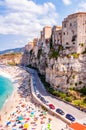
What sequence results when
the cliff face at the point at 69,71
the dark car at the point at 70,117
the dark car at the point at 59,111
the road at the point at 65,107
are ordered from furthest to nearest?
the cliff face at the point at 69,71 < the dark car at the point at 59,111 < the road at the point at 65,107 < the dark car at the point at 70,117

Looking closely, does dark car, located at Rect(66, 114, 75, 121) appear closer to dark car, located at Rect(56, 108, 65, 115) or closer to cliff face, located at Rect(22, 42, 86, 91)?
dark car, located at Rect(56, 108, 65, 115)

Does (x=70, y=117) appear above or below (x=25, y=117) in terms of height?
above

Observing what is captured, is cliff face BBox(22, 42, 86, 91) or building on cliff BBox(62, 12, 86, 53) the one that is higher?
building on cliff BBox(62, 12, 86, 53)

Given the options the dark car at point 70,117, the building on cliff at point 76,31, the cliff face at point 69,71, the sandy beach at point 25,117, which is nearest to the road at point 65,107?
the dark car at point 70,117

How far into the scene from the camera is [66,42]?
6391cm

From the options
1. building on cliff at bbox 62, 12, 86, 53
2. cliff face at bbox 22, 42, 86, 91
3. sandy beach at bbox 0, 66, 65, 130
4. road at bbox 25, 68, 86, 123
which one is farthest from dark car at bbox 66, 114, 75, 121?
building on cliff at bbox 62, 12, 86, 53

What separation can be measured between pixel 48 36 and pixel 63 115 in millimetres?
49321

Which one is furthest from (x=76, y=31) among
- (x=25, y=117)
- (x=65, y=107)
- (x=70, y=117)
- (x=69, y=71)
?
(x=25, y=117)

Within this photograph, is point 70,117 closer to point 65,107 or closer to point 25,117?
point 65,107

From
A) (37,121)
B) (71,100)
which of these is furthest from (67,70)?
(37,121)

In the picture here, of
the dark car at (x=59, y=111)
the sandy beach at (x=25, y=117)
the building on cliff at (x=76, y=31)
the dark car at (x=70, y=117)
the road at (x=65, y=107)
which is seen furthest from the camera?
the building on cliff at (x=76, y=31)

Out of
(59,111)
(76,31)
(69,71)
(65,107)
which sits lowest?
(65,107)

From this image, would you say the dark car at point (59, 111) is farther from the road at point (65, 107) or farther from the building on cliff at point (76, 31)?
the building on cliff at point (76, 31)

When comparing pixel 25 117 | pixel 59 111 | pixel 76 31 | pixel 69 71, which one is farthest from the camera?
pixel 76 31
